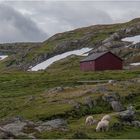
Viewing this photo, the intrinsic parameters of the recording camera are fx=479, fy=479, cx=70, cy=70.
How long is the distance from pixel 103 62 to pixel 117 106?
91.4m

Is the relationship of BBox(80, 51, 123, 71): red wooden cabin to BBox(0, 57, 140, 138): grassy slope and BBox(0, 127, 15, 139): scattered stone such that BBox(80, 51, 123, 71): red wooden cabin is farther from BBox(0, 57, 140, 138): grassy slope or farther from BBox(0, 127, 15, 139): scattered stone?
BBox(0, 127, 15, 139): scattered stone

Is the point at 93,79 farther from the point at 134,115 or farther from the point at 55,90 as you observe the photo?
the point at 134,115

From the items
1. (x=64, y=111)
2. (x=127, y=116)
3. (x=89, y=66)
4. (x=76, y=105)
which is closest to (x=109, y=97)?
(x=76, y=105)

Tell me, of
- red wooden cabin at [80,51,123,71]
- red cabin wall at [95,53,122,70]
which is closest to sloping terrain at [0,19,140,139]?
red wooden cabin at [80,51,123,71]

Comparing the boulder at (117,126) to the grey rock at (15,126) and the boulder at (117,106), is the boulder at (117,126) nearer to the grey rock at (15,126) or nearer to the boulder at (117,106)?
the grey rock at (15,126)

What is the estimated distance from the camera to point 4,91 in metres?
110

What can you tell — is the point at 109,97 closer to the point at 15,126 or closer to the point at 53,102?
the point at 53,102

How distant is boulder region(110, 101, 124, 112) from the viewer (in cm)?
6981

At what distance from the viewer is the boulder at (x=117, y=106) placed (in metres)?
69.8

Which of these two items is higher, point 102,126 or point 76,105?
point 76,105

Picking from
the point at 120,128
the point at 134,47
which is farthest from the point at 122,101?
the point at 134,47

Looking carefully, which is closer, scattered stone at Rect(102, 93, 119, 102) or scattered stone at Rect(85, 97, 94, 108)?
scattered stone at Rect(85, 97, 94, 108)

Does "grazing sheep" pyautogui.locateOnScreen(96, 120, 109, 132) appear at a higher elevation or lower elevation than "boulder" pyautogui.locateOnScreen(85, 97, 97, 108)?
lower

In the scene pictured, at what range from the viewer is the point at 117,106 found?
7069cm
